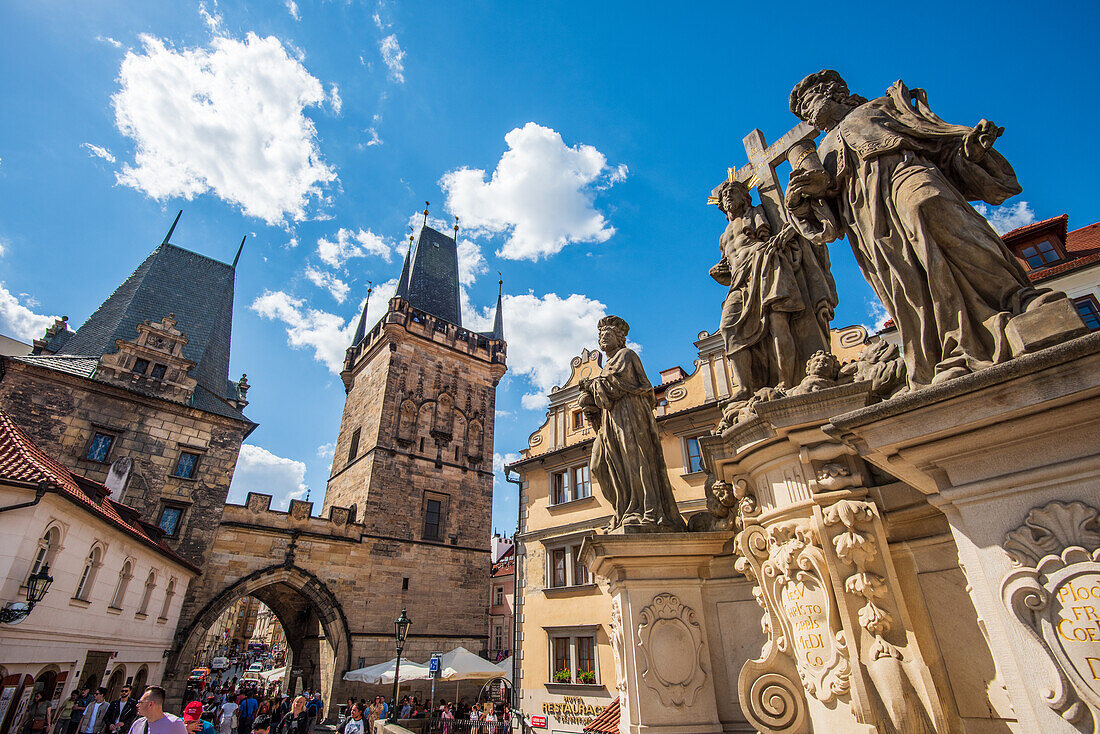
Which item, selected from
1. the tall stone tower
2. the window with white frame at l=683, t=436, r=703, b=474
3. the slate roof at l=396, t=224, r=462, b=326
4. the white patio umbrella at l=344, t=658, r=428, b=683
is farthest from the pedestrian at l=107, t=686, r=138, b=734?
the slate roof at l=396, t=224, r=462, b=326

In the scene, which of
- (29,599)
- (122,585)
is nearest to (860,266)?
(29,599)

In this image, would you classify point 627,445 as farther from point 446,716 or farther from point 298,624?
point 298,624

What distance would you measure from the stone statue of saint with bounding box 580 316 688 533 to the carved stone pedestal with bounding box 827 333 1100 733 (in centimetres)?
261

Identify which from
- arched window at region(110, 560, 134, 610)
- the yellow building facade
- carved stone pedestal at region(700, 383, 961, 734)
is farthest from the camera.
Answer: the yellow building facade

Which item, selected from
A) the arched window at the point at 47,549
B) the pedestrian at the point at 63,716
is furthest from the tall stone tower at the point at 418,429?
the arched window at the point at 47,549

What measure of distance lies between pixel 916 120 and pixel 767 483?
211cm

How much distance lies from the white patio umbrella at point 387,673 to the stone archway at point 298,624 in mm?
1491

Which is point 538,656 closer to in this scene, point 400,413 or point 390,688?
point 390,688

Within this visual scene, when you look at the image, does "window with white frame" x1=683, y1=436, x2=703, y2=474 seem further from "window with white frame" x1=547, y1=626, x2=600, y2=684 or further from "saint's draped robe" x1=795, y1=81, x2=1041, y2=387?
"saint's draped robe" x1=795, y1=81, x2=1041, y2=387

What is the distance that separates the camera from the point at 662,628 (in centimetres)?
392

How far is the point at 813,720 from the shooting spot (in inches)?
110

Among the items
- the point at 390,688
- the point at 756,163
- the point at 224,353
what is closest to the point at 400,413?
the point at 224,353

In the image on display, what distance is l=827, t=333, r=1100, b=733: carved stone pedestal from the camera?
162 cm

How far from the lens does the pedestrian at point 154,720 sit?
3.30m
